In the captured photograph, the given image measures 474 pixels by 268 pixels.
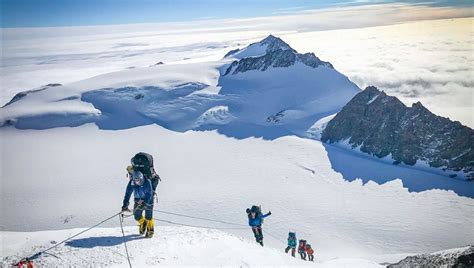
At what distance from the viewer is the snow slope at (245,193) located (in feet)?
149

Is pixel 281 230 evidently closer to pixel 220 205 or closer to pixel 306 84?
pixel 220 205

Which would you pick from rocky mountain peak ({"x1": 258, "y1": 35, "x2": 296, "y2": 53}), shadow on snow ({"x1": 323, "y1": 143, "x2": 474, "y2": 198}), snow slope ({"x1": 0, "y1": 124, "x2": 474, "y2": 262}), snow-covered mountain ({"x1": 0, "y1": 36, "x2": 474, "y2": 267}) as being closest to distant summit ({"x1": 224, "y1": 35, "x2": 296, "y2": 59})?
rocky mountain peak ({"x1": 258, "y1": 35, "x2": 296, "y2": 53})

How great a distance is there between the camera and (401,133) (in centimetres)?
8431

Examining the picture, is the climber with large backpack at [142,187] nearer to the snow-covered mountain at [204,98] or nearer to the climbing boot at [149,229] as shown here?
the climbing boot at [149,229]

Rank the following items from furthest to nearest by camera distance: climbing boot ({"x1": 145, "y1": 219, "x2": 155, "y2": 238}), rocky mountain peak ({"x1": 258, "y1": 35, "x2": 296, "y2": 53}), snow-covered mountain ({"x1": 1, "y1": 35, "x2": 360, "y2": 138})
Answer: rocky mountain peak ({"x1": 258, "y1": 35, "x2": 296, "y2": 53})
snow-covered mountain ({"x1": 1, "y1": 35, "x2": 360, "y2": 138})
climbing boot ({"x1": 145, "y1": 219, "x2": 155, "y2": 238})

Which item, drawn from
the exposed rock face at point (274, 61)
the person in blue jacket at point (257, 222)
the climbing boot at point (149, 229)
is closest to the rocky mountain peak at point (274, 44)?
the exposed rock face at point (274, 61)

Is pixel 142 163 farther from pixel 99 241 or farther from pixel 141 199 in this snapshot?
pixel 99 241

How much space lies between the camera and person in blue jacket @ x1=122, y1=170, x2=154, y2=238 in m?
12.2

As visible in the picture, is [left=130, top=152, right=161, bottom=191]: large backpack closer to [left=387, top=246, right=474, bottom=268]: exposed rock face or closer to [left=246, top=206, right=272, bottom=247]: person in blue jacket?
[left=246, top=206, right=272, bottom=247]: person in blue jacket

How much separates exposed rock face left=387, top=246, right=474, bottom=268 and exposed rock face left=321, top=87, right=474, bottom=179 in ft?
237

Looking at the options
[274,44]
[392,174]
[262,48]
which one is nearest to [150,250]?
[392,174]

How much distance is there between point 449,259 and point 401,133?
83.3 meters

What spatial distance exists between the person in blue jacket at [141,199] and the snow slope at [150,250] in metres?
0.47

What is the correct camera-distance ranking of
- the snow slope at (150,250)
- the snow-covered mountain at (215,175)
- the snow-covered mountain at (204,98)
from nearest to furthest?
the snow slope at (150,250), the snow-covered mountain at (215,175), the snow-covered mountain at (204,98)
